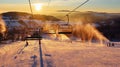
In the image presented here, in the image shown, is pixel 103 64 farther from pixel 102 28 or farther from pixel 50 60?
pixel 102 28

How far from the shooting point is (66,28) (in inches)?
1184

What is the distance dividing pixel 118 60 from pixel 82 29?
38.6 meters

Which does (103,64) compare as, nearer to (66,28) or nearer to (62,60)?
(62,60)

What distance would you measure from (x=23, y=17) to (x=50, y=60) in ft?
438

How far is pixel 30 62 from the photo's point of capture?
57.0 feet

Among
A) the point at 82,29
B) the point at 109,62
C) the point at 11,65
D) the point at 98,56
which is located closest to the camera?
the point at 11,65

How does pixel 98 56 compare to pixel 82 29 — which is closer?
pixel 98 56

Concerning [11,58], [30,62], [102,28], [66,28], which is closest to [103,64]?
[30,62]

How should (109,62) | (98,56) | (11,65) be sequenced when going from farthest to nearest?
(98,56) → (109,62) → (11,65)

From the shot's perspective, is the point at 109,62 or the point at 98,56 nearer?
the point at 109,62

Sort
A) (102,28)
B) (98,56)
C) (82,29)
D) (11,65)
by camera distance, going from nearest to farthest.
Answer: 1. (11,65)
2. (98,56)
3. (82,29)
4. (102,28)

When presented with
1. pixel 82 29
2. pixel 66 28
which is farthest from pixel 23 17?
pixel 66 28

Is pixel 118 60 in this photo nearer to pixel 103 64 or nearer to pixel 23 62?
pixel 103 64

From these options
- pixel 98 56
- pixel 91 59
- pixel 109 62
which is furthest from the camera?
pixel 98 56
